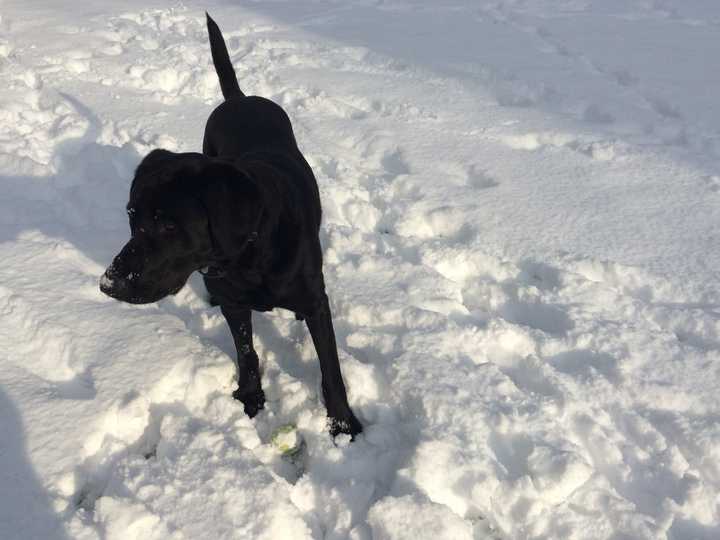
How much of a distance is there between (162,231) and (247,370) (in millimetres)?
818

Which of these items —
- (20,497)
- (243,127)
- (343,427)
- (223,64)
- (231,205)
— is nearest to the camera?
(231,205)

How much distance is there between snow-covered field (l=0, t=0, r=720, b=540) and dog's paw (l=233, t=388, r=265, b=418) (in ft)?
0.17

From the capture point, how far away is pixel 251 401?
2.32 m

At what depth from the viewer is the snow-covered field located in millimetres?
1928

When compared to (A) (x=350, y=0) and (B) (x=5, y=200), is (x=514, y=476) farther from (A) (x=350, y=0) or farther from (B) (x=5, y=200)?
(A) (x=350, y=0)

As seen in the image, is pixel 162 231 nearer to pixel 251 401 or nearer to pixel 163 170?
pixel 163 170

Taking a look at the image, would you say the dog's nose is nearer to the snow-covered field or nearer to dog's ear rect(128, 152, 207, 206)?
dog's ear rect(128, 152, 207, 206)

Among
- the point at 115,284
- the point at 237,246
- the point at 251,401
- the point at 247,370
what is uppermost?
the point at 237,246

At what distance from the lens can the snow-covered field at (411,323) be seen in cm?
193

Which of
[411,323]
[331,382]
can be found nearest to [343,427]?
[331,382]

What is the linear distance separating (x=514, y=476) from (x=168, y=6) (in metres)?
7.94

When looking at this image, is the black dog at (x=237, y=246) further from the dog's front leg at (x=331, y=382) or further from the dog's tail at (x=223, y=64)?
the dog's tail at (x=223, y=64)

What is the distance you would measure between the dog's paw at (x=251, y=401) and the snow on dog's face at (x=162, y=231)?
664 mm

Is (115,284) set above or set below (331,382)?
above
